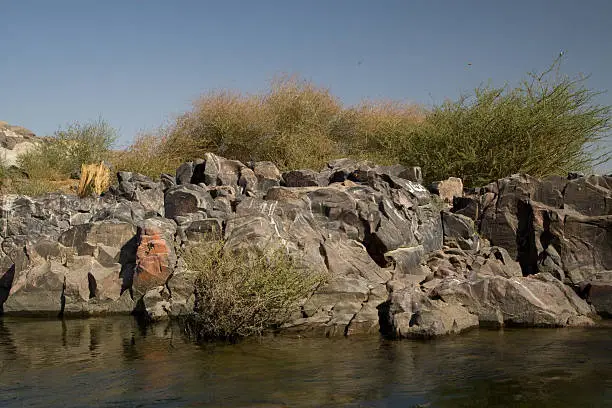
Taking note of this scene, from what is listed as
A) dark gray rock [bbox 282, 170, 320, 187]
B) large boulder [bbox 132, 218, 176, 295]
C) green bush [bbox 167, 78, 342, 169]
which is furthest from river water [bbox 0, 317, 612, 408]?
green bush [bbox 167, 78, 342, 169]

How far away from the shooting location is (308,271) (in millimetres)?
12328

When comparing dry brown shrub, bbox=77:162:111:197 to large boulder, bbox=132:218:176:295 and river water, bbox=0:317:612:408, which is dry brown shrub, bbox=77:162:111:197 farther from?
river water, bbox=0:317:612:408

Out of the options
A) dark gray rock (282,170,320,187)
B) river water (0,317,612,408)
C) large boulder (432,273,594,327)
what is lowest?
river water (0,317,612,408)

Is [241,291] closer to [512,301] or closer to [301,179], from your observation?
[512,301]

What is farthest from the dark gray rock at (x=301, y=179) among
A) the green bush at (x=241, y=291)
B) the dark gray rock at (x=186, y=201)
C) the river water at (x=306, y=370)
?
the river water at (x=306, y=370)

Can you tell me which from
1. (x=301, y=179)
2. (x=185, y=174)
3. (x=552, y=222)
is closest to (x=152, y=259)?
(x=301, y=179)

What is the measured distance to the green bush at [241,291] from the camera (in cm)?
1078

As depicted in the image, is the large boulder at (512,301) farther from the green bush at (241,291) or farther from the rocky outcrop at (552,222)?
the green bush at (241,291)

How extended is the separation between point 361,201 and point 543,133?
31.9 feet

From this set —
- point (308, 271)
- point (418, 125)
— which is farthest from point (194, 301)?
point (418, 125)

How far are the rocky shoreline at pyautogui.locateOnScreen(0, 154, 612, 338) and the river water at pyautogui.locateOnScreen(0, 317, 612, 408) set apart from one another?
2.44ft

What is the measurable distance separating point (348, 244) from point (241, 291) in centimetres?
432

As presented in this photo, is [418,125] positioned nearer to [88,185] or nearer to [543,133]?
[543,133]

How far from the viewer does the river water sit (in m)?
7.70
